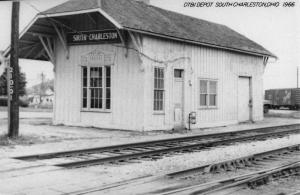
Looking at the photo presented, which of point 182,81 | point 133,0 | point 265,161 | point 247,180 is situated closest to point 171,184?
point 247,180

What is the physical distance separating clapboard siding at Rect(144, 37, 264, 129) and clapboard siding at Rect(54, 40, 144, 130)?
0.49 m

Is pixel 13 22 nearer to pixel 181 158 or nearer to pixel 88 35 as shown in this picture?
pixel 88 35

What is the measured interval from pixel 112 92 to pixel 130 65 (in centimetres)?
133

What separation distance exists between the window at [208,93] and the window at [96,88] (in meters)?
4.66

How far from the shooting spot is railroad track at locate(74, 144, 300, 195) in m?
6.61

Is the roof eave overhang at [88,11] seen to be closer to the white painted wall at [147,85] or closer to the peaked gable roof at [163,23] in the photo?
the peaked gable roof at [163,23]

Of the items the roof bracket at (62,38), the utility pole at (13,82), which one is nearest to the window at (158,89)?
the roof bracket at (62,38)

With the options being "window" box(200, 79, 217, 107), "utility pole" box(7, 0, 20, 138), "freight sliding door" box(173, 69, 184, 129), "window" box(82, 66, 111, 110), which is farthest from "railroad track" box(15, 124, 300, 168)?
"window" box(200, 79, 217, 107)

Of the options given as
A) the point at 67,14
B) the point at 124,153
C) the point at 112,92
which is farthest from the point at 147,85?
the point at 124,153

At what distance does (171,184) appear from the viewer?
712cm

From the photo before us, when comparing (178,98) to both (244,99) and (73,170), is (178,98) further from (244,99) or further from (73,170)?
(73,170)

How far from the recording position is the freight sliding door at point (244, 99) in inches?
888

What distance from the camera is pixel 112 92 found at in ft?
55.6

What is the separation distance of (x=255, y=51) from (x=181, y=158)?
14.3 meters
